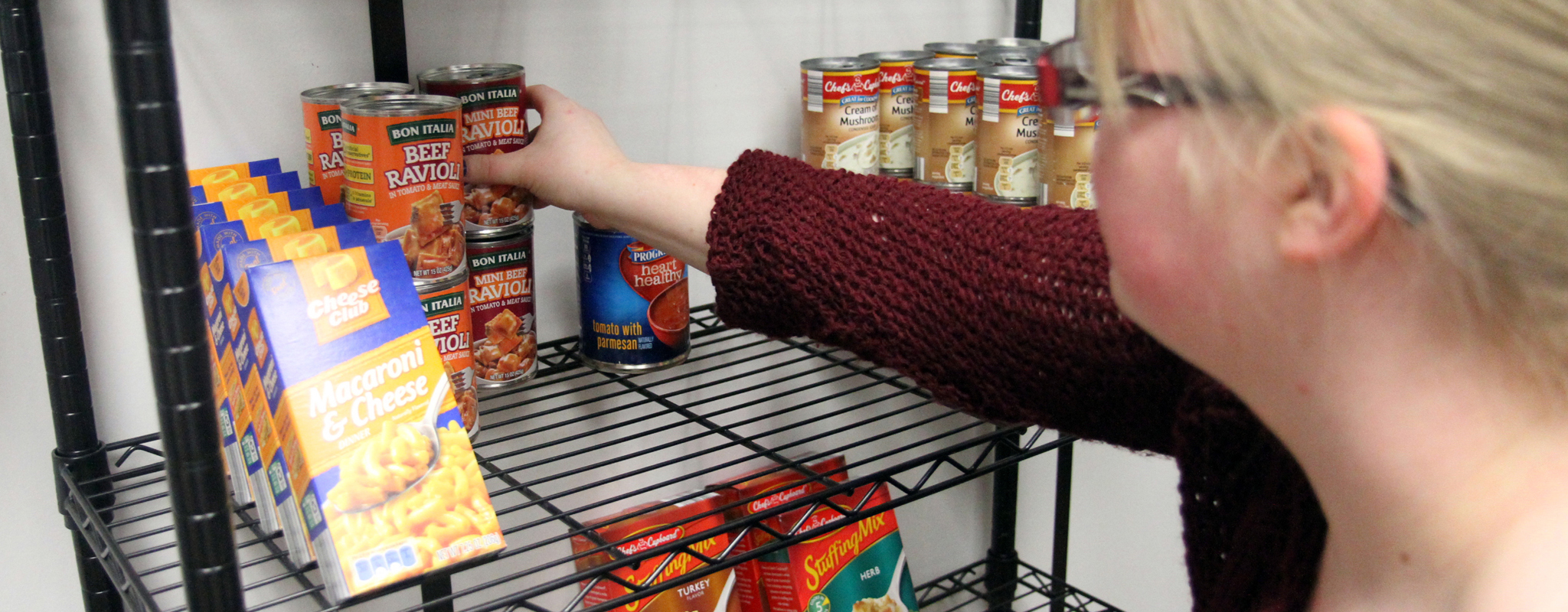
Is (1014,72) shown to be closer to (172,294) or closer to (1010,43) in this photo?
(1010,43)

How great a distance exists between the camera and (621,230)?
104cm

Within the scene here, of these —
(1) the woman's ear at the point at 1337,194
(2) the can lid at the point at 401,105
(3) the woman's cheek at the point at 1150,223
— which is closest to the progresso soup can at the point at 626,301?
(2) the can lid at the point at 401,105

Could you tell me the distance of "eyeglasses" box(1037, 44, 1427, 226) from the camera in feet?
1.51

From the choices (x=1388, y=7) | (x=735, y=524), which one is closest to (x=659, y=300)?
(x=735, y=524)

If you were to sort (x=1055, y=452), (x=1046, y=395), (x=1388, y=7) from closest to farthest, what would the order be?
(x=1388, y=7), (x=1046, y=395), (x=1055, y=452)

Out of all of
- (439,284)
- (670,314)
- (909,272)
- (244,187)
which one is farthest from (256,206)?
(909,272)

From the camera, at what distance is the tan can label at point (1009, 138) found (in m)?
1.09

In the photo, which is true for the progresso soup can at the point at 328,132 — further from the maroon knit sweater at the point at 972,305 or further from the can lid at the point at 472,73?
the maroon knit sweater at the point at 972,305

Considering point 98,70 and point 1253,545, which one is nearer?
point 1253,545

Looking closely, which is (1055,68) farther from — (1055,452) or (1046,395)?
(1055,452)

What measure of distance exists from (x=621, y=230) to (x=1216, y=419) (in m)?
0.54

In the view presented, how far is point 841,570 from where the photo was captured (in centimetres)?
129

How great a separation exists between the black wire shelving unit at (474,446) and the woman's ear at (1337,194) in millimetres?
501

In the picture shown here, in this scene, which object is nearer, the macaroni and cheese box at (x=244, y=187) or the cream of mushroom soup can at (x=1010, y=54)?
the macaroni and cheese box at (x=244, y=187)
